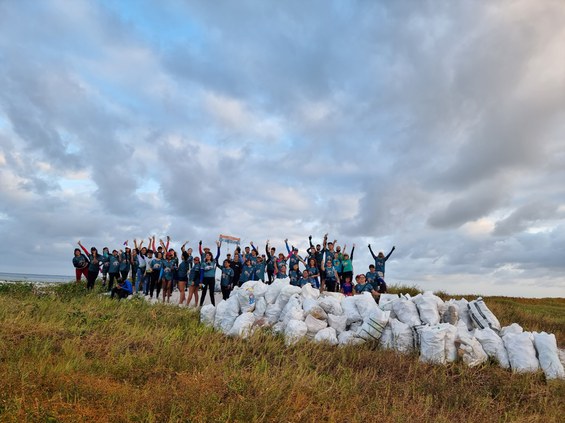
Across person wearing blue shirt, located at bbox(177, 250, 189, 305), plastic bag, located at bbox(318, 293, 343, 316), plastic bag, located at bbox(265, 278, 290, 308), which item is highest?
person wearing blue shirt, located at bbox(177, 250, 189, 305)

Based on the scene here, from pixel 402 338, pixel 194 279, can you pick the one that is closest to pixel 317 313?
pixel 402 338

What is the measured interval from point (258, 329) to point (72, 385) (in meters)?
4.68

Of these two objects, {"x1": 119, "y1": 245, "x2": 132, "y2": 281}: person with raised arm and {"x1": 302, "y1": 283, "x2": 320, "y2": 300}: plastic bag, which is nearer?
{"x1": 302, "y1": 283, "x2": 320, "y2": 300}: plastic bag

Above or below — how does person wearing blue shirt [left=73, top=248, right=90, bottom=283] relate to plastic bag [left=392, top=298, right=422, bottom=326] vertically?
above

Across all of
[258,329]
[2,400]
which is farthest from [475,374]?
[2,400]

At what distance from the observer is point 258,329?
8.97 m

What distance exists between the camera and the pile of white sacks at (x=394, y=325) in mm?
8133

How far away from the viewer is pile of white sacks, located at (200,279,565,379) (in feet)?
26.7

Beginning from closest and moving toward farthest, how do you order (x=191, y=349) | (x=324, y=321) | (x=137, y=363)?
(x=137, y=363)
(x=191, y=349)
(x=324, y=321)

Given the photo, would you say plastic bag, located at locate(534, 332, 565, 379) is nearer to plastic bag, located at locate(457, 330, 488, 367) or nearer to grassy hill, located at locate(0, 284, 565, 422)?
grassy hill, located at locate(0, 284, 565, 422)

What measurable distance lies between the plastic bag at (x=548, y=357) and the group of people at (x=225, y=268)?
478 centimetres

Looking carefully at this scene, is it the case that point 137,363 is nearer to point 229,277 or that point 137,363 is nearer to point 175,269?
point 229,277

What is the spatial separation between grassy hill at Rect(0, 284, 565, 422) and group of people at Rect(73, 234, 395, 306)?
393 cm

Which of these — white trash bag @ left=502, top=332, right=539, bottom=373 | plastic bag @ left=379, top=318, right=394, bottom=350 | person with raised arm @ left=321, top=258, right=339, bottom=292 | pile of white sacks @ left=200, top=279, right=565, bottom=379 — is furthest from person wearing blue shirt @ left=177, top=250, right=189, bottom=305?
white trash bag @ left=502, top=332, right=539, bottom=373
